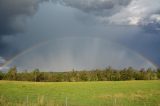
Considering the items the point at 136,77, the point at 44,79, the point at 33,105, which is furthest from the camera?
the point at 136,77

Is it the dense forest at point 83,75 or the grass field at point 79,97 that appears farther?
the dense forest at point 83,75

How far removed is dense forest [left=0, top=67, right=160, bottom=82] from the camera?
483 feet

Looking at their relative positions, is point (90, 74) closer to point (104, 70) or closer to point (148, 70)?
point (104, 70)

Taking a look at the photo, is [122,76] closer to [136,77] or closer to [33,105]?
[136,77]

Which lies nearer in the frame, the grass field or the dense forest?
the grass field

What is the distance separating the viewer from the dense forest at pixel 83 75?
14725cm

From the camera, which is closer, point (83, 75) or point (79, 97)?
point (79, 97)

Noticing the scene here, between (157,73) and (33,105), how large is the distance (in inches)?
5716

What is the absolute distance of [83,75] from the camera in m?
148

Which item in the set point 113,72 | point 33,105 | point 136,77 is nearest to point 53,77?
point 113,72

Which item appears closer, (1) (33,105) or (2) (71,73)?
(1) (33,105)

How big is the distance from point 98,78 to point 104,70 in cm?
832

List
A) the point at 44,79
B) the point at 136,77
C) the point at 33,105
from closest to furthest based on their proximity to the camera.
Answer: the point at 33,105 < the point at 44,79 < the point at 136,77

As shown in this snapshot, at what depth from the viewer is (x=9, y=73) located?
151250 mm
